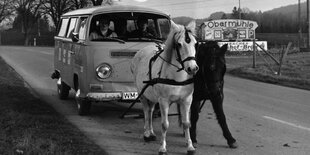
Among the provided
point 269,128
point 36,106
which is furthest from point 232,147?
point 36,106

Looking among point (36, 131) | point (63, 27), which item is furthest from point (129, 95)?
point (63, 27)

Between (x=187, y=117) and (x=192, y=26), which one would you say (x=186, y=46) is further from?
(x=187, y=117)

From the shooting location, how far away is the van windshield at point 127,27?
31.2 ft

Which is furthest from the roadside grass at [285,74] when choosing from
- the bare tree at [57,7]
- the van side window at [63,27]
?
the bare tree at [57,7]

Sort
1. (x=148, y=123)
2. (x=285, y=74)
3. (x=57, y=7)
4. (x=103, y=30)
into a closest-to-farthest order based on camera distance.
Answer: (x=148, y=123), (x=103, y=30), (x=285, y=74), (x=57, y=7)

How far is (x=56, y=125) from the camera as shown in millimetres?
8258

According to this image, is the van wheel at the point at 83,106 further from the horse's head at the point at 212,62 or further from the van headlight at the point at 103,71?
the horse's head at the point at 212,62

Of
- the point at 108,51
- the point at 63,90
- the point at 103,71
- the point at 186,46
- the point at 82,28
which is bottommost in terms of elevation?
the point at 63,90

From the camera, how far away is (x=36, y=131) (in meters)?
7.58

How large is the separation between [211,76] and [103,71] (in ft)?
10.8

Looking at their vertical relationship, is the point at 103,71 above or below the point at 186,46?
below

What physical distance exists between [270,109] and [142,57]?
434cm

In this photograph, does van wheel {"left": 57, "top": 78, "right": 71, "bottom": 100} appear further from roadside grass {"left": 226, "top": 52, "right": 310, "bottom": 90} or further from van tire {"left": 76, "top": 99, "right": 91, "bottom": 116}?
roadside grass {"left": 226, "top": 52, "right": 310, "bottom": 90}

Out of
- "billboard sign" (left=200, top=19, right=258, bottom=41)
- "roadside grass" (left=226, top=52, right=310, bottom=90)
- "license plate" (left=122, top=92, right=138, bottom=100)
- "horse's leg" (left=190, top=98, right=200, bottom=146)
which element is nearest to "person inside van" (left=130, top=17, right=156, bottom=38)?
"license plate" (left=122, top=92, right=138, bottom=100)
